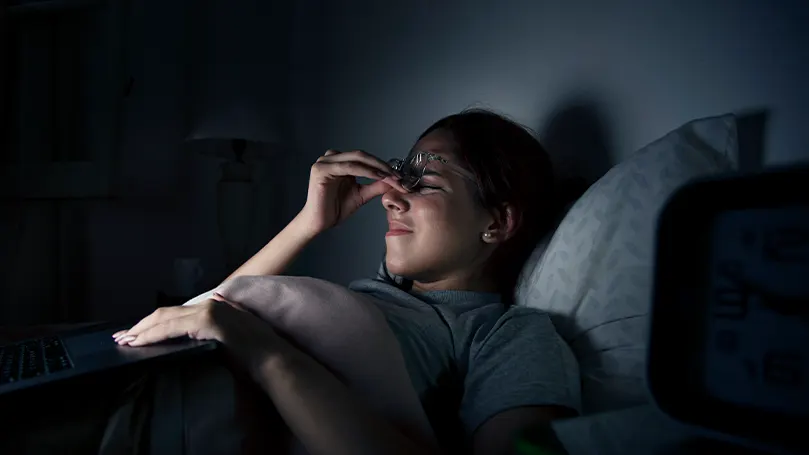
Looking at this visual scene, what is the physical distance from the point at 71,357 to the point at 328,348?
0.31 meters

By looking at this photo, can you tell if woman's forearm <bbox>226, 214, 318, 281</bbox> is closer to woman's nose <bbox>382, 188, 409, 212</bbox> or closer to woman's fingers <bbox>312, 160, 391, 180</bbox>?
woman's fingers <bbox>312, 160, 391, 180</bbox>

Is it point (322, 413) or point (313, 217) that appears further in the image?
point (313, 217)

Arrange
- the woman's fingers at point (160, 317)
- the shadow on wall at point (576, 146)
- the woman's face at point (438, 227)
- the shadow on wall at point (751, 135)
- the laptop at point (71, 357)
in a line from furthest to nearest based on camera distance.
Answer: the shadow on wall at point (576, 146) < the woman's face at point (438, 227) < the shadow on wall at point (751, 135) < the woman's fingers at point (160, 317) < the laptop at point (71, 357)

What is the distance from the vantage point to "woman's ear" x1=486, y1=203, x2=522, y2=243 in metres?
1.03

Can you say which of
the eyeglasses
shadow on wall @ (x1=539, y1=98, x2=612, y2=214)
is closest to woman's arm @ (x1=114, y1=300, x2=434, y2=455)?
the eyeglasses

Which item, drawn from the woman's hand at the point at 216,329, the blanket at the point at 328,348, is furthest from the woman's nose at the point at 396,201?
the woman's hand at the point at 216,329

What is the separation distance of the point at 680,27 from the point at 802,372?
821 mm

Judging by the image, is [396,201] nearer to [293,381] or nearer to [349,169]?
[349,169]

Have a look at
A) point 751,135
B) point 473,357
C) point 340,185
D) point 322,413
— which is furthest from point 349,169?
point 751,135

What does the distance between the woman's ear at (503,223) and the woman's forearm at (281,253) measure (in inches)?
15.4

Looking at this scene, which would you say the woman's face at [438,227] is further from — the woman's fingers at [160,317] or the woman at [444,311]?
the woman's fingers at [160,317]

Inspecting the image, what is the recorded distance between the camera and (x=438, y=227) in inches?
38.4

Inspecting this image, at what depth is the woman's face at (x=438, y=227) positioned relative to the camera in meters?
0.98

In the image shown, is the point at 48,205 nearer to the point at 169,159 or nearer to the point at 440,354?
the point at 169,159
